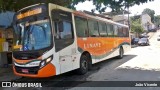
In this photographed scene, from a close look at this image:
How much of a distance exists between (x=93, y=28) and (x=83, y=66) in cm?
246

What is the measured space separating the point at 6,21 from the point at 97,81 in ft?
30.8

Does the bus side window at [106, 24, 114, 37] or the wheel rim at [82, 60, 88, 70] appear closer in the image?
the wheel rim at [82, 60, 88, 70]

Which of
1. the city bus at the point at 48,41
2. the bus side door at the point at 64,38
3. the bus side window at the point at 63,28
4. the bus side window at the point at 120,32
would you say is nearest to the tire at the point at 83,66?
the city bus at the point at 48,41

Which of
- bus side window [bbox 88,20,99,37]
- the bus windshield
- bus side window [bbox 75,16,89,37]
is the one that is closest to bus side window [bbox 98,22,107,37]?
bus side window [bbox 88,20,99,37]

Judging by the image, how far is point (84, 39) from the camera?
442 inches

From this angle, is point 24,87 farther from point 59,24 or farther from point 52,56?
point 59,24

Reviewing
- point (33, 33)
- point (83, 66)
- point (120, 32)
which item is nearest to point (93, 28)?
point (83, 66)

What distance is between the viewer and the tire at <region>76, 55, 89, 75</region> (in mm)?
10814

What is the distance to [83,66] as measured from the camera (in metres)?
11.1

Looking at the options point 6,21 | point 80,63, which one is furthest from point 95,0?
point 6,21

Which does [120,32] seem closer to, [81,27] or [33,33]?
[81,27]

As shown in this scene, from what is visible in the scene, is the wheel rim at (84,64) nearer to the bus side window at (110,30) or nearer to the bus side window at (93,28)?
the bus side window at (93,28)

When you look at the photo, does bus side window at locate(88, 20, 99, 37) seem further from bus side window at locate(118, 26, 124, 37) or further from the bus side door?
bus side window at locate(118, 26, 124, 37)

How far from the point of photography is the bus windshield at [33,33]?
8.77 m
